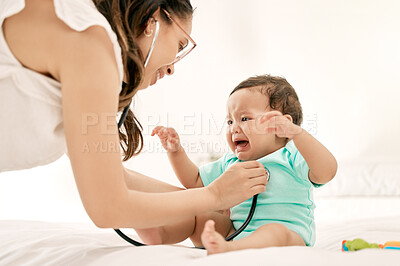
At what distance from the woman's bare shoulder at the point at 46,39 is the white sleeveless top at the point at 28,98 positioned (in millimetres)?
17

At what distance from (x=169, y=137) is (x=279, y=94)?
43 cm

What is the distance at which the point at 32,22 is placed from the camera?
0.95 m

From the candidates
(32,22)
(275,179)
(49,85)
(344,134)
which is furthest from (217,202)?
(344,134)

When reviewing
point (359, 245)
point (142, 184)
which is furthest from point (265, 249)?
point (142, 184)

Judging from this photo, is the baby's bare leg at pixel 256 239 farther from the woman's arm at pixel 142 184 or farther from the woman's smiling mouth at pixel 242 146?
the woman's arm at pixel 142 184

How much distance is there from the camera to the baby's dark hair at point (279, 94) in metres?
1.52

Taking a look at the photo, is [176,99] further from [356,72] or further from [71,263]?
[71,263]

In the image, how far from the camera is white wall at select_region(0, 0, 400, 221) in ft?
9.21

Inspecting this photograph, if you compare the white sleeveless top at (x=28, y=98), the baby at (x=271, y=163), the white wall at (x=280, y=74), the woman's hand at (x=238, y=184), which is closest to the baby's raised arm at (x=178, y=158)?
the baby at (x=271, y=163)

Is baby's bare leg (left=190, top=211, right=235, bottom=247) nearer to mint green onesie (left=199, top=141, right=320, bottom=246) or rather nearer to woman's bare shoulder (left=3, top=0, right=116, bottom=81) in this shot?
mint green onesie (left=199, top=141, right=320, bottom=246)

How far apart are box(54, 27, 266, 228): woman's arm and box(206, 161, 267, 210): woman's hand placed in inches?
8.9

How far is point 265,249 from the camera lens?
87 cm

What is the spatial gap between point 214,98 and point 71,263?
2.25m

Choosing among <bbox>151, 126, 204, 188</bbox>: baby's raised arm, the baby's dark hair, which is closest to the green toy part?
the baby's dark hair
